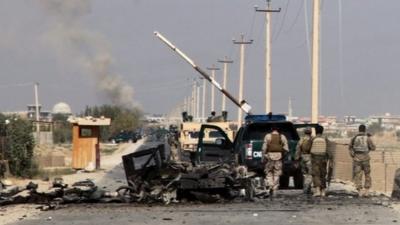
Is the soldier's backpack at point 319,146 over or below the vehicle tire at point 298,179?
over

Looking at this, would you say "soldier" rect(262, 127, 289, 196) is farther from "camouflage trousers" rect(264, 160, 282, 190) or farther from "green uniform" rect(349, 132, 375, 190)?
"green uniform" rect(349, 132, 375, 190)

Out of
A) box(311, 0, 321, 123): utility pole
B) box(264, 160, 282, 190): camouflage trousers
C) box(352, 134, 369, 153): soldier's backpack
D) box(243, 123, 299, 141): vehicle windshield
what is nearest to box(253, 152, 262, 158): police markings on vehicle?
box(243, 123, 299, 141): vehicle windshield

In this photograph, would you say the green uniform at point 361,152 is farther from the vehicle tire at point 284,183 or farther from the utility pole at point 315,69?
the utility pole at point 315,69

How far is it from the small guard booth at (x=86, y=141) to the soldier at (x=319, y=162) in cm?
1895

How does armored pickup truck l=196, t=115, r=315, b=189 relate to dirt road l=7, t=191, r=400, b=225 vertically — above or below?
above

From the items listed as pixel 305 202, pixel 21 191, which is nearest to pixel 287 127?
pixel 305 202

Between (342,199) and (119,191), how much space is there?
17.7ft

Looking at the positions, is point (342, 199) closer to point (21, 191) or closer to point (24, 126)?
point (21, 191)

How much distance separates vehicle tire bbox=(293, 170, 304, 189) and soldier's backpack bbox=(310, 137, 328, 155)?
146 centimetres

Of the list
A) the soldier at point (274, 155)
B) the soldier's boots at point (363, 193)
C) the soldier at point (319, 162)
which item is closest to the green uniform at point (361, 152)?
the soldier's boots at point (363, 193)

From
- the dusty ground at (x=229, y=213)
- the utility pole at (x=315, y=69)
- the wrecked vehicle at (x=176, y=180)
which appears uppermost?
the utility pole at (x=315, y=69)

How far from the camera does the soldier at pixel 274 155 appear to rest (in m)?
18.6

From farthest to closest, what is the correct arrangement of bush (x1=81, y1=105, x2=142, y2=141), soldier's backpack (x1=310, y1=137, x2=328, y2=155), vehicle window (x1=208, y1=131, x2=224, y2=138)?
1. bush (x1=81, y1=105, x2=142, y2=141)
2. vehicle window (x1=208, y1=131, x2=224, y2=138)
3. soldier's backpack (x1=310, y1=137, x2=328, y2=155)

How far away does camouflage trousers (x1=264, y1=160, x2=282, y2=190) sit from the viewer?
60.8 ft
